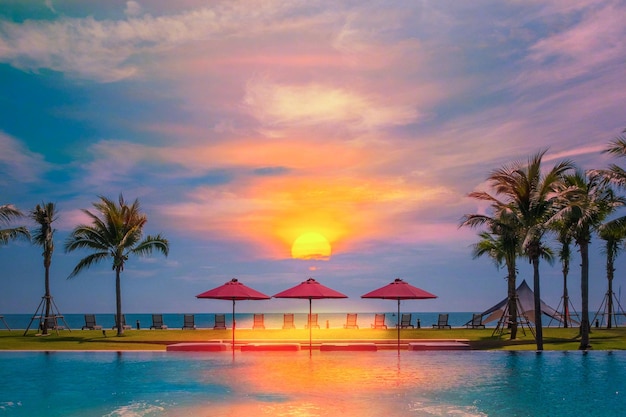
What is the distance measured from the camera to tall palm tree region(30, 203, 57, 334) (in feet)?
116

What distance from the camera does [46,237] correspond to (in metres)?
35.4

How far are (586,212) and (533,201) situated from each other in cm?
211

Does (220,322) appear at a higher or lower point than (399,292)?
lower

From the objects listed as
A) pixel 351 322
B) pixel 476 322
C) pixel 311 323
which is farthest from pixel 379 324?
pixel 311 323

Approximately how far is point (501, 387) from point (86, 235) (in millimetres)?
24323

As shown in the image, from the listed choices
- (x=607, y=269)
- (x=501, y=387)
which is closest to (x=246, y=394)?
(x=501, y=387)

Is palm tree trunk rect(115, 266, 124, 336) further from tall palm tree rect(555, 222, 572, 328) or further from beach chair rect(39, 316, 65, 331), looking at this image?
tall palm tree rect(555, 222, 572, 328)

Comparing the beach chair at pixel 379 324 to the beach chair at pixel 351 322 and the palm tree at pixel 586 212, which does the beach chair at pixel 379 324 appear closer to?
the beach chair at pixel 351 322

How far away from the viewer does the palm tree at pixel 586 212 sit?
2643 centimetres

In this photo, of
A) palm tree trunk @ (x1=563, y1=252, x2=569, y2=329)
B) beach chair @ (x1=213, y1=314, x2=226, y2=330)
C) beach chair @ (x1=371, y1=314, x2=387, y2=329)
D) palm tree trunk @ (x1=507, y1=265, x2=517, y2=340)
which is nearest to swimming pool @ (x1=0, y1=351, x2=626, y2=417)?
palm tree trunk @ (x1=507, y1=265, x2=517, y2=340)

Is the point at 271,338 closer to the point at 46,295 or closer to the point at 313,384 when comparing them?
the point at 46,295

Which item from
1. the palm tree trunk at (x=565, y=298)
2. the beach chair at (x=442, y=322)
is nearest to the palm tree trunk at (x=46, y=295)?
the beach chair at (x=442, y=322)

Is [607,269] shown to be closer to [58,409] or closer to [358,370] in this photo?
[358,370]

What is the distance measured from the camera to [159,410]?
15.7 m
